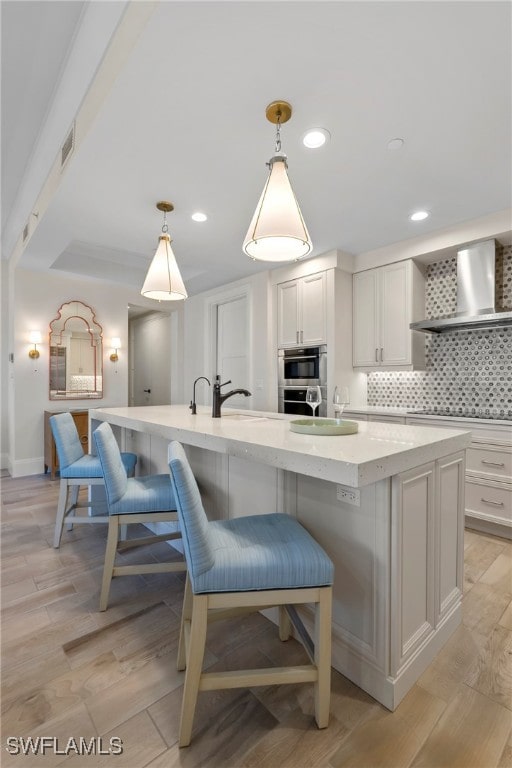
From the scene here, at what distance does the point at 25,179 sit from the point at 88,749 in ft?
12.8

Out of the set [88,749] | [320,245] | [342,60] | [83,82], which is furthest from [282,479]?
[320,245]

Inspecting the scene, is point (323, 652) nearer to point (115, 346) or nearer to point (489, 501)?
point (489, 501)

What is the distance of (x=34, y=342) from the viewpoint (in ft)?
14.5

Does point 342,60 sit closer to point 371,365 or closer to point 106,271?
point 371,365

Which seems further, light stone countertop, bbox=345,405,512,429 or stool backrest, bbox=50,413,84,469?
light stone countertop, bbox=345,405,512,429

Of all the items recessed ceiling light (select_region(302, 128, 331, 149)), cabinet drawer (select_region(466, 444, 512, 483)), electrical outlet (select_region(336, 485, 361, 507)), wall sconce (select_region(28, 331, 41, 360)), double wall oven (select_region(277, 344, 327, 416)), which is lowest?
cabinet drawer (select_region(466, 444, 512, 483))

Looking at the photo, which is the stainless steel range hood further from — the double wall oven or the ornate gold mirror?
the ornate gold mirror

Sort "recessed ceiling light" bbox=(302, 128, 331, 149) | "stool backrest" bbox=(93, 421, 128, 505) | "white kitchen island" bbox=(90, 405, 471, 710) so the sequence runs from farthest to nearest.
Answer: "recessed ceiling light" bbox=(302, 128, 331, 149)
"stool backrest" bbox=(93, 421, 128, 505)
"white kitchen island" bbox=(90, 405, 471, 710)

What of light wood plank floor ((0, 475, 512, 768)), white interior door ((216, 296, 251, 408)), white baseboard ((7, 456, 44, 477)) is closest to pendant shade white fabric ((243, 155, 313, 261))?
light wood plank floor ((0, 475, 512, 768))

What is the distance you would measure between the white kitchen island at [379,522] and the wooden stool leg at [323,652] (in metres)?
0.24

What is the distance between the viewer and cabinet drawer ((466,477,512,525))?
8.78 ft

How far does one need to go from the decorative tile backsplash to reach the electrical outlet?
8.61 ft

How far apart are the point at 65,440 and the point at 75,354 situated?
8.90 feet

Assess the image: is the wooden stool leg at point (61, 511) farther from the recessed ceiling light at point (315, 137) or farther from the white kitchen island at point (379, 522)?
the recessed ceiling light at point (315, 137)
